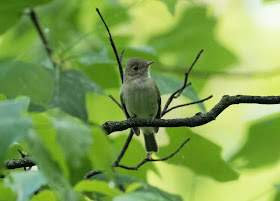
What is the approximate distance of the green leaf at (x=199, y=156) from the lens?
2975 millimetres

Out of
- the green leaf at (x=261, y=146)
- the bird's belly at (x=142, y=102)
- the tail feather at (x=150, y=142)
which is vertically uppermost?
the bird's belly at (x=142, y=102)

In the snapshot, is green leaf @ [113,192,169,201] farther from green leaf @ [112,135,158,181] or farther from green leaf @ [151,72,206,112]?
green leaf @ [151,72,206,112]

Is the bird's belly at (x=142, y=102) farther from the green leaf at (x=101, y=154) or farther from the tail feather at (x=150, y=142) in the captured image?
the green leaf at (x=101, y=154)

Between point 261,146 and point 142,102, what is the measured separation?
274cm

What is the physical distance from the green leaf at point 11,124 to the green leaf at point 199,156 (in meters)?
1.97

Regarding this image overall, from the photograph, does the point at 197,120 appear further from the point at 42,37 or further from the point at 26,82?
the point at 42,37

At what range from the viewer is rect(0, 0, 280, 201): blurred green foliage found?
1.35 meters

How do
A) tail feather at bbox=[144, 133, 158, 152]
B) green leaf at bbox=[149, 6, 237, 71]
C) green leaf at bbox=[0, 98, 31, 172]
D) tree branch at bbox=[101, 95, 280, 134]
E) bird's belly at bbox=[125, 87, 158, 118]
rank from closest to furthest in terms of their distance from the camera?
1. green leaf at bbox=[0, 98, 31, 172]
2. tree branch at bbox=[101, 95, 280, 134]
3. green leaf at bbox=[149, 6, 237, 71]
4. bird's belly at bbox=[125, 87, 158, 118]
5. tail feather at bbox=[144, 133, 158, 152]

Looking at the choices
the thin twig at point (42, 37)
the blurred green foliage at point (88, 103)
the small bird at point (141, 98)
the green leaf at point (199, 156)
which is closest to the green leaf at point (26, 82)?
the blurred green foliage at point (88, 103)

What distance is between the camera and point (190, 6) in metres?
4.73

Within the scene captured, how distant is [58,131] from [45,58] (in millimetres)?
2797

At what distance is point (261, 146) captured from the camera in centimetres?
304

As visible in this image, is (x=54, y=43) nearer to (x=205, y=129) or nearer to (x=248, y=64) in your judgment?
(x=205, y=129)

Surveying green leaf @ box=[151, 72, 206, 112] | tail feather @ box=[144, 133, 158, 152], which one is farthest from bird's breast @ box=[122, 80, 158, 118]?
green leaf @ box=[151, 72, 206, 112]
